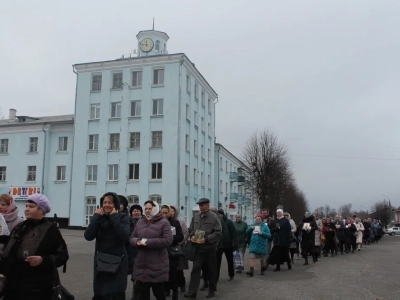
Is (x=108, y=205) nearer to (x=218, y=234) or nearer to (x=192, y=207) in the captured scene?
(x=218, y=234)

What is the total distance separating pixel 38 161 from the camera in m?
45.6

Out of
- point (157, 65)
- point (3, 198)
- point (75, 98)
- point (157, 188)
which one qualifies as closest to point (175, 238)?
point (3, 198)

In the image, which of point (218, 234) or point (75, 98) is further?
point (75, 98)

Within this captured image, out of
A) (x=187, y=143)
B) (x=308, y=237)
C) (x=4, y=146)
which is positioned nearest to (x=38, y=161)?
(x=4, y=146)

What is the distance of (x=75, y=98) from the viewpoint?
44562 millimetres

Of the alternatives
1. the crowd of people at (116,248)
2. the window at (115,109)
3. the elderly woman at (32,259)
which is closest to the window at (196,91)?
the window at (115,109)

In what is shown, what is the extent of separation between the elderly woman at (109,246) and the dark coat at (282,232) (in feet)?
30.4

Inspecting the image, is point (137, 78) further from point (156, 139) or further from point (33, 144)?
point (33, 144)

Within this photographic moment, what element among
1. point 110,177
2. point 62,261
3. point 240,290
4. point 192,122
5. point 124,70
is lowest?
point 240,290

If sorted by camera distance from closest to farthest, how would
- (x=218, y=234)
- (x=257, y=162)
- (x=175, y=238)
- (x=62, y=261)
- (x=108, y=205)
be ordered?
1. (x=62, y=261)
2. (x=108, y=205)
3. (x=175, y=238)
4. (x=218, y=234)
5. (x=257, y=162)

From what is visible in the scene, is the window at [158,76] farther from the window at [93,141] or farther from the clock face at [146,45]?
the window at [93,141]

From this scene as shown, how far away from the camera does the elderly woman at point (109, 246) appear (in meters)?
5.96

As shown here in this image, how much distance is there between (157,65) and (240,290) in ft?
114

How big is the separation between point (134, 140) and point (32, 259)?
125ft
